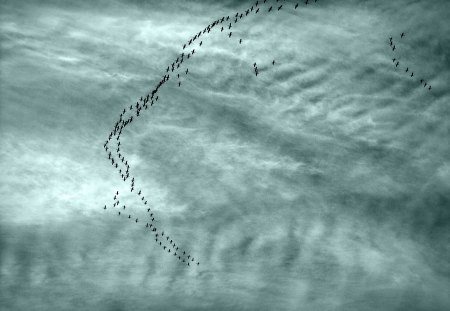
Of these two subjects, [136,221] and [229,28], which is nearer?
[229,28]

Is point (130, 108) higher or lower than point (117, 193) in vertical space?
higher

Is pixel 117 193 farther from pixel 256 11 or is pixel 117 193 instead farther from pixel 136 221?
pixel 256 11

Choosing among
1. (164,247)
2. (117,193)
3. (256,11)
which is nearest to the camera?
(256,11)

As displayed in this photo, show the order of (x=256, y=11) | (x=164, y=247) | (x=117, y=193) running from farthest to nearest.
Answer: (x=164, y=247) < (x=117, y=193) < (x=256, y=11)

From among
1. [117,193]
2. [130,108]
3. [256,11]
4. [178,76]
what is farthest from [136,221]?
[256,11]

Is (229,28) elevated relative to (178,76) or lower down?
elevated

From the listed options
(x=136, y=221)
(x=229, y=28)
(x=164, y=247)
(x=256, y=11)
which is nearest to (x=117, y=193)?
(x=136, y=221)

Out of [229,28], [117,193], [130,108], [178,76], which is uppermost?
[229,28]

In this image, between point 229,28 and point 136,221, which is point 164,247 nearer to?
point 136,221

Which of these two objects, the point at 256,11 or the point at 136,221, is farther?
the point at 136,221
